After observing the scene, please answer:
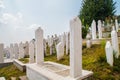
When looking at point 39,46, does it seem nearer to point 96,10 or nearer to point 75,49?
point 75,49

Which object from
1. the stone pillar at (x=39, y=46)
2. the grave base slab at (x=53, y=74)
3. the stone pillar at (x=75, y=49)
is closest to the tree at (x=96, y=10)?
the stone pillar at (x=39, y=46)

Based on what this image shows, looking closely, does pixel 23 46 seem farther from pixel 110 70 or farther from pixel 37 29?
pixel 110 70

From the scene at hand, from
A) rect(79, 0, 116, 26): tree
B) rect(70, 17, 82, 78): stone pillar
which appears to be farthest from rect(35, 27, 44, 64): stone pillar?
rect(79, 0, 116, 26): tree

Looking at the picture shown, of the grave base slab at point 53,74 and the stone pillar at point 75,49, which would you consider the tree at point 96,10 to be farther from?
the stone pillar at point 75,49

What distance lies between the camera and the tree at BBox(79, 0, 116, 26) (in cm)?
2859

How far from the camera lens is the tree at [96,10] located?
93.8ft

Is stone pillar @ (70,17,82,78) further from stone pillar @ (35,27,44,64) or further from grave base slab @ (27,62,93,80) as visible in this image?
stone pillar @ (35,27,44,64)

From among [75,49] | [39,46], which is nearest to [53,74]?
[75,49]

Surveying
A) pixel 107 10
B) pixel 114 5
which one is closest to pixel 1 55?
pixel 107 10

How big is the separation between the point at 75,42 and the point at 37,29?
13.5 feet

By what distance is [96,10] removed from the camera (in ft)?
94.5

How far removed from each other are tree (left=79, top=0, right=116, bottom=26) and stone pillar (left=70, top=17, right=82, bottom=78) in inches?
901

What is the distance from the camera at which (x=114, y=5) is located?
103ft

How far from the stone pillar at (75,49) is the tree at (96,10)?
2290cm
